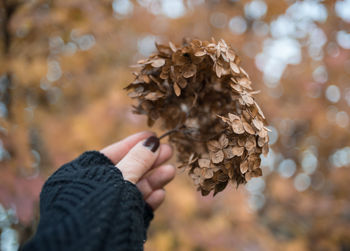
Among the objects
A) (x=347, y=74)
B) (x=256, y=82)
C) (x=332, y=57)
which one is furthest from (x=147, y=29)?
(x=347, y=74)

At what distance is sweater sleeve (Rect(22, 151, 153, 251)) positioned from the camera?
470mm

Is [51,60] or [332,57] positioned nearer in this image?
[51,60]

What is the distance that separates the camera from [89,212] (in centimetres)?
51

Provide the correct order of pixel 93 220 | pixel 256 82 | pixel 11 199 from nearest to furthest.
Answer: pixel 93 220 < pixel 11 199 < pixel 256 82

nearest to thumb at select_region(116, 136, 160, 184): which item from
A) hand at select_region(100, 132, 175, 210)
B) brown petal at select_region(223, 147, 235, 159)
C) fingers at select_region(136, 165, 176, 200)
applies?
hand at select_region(100, 132, 175, 210)

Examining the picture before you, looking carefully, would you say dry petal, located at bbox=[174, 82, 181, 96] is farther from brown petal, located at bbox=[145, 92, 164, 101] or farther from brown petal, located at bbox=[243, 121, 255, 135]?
brown petal, located at bbox=[243, 121, 255, 135]

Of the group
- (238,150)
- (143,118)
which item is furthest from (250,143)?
(143,118)

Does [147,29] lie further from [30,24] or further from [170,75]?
[170,75]

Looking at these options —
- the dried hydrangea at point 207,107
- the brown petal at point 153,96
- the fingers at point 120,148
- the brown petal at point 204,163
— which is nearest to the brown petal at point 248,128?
the dried hydrangea at point 207,107

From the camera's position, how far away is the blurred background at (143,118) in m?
1.33

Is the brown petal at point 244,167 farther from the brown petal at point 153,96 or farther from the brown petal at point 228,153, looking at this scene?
the brown petal at point 153,96

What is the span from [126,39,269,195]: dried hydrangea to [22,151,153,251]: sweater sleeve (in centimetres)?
18

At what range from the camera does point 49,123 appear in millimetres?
1427

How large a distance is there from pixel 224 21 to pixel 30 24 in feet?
3.77
